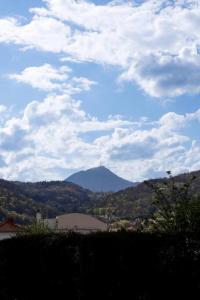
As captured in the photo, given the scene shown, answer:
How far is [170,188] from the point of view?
22.2 metres

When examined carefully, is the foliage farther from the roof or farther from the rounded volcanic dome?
the rounded volcanic dome

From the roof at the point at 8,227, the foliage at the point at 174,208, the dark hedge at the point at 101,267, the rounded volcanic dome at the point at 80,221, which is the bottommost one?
the dark hedge at the point at 101,267

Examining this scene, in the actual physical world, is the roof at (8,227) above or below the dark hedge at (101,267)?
above

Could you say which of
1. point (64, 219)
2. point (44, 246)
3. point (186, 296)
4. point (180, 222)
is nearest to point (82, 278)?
point (44, 246)

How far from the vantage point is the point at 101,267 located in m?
12.0

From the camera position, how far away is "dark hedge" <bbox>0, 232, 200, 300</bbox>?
10.9 m

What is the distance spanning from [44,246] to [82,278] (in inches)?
59.1

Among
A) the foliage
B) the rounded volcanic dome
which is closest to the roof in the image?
the rounded volcanic dome

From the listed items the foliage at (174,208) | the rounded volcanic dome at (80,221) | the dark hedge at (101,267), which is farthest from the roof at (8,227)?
the dark hedge at (101,267)

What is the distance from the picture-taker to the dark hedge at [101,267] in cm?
1088

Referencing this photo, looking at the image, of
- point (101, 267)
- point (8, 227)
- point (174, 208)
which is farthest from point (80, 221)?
point (101, 267)

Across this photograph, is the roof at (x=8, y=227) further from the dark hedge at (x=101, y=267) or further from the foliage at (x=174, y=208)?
the dark hedge at (x=101, y=267)

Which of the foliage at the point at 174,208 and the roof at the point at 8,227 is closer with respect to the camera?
the foliage at the point at 174,208

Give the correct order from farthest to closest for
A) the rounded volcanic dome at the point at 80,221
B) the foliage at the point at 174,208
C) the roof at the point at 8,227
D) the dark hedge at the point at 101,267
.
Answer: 1. the rounded volcanic dome at the point at 80,221
2. the roof at the point at 8,227
3. the foliage at the point at 174,208
4. the dark hedge at the point at 101,267
